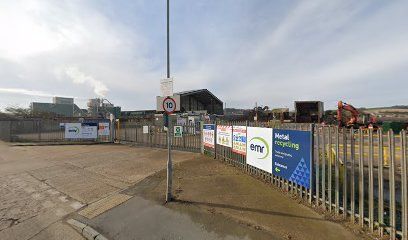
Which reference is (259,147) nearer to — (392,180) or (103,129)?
(392,180)

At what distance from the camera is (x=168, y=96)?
244 inches

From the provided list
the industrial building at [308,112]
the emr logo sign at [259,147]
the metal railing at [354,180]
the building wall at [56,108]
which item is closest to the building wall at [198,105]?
the industrial building at [308,112]

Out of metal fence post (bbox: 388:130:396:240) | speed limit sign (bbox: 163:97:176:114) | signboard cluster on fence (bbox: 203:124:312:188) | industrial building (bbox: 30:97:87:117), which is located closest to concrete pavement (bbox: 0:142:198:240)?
speed limit sign (bbox: 163:97:176:114)

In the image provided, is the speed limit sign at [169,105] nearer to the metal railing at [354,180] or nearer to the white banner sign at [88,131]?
the metal railing at [354,180]

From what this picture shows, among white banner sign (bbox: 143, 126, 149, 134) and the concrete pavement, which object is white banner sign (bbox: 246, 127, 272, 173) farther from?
white banner sign (bbox: 143, 126, 149, 134)

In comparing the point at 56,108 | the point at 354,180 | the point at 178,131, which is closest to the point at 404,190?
the point at 354,180

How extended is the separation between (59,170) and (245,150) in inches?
315

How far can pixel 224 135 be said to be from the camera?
10406 mm

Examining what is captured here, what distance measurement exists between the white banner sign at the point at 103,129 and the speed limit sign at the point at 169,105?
1676 cm

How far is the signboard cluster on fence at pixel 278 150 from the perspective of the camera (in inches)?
228

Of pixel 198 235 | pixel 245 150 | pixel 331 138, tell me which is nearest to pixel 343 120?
pixel 245 150

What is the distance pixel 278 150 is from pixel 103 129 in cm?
1810

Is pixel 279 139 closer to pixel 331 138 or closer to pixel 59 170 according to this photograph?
pixel 331 138

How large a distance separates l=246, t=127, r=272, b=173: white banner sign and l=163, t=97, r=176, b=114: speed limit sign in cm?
294
